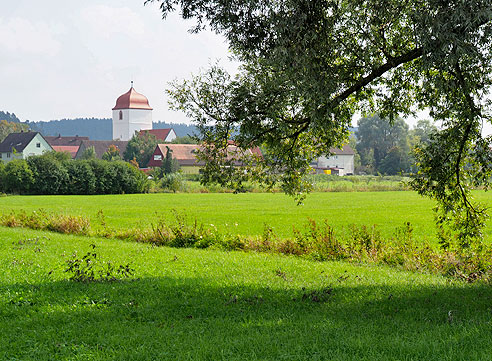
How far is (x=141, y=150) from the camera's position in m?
98.0

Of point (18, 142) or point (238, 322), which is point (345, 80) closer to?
point (238, 322)

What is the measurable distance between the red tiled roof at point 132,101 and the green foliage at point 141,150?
235 feet

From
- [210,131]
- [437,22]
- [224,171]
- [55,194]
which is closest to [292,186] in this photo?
[224,171]

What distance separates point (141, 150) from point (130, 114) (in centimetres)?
7332

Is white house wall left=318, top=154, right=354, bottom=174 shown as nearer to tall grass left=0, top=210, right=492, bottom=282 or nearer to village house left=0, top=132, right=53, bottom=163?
village house left=0, top=132, right=53, bottom=163

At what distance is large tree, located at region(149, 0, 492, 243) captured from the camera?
8.48m

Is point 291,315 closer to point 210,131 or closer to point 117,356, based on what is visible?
point 117,356

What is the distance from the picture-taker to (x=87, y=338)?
24.0 ft

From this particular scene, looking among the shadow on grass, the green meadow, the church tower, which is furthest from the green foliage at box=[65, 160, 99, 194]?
the church tower

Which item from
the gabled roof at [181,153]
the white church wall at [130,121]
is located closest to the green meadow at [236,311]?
the gabled roof at [181,153]

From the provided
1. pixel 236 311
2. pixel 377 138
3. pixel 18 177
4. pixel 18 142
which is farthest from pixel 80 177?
pixel 377 138

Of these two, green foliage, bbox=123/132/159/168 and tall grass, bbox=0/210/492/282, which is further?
green foliage, bbox=123/132/159/168

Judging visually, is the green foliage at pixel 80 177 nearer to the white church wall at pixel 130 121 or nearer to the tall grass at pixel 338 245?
the tall grass at pixel 338 245

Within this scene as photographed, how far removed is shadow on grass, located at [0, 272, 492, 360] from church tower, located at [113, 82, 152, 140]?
161510 millimetres
